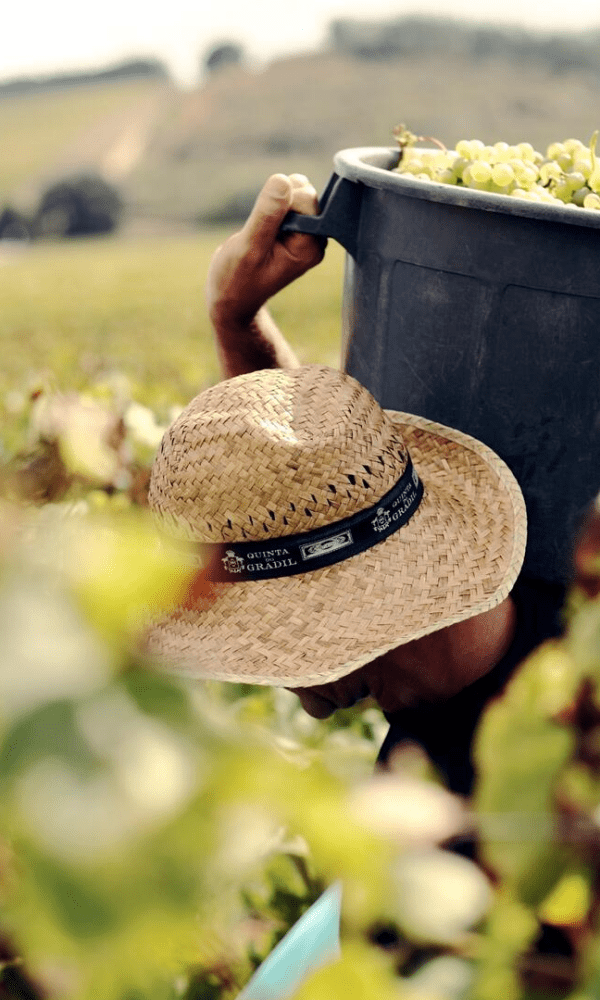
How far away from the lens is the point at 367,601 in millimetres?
1396

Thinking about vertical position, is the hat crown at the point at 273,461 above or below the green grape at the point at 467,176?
below

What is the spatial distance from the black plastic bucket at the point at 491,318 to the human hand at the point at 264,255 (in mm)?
40

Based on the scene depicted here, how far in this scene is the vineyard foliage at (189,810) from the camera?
0.33 meters

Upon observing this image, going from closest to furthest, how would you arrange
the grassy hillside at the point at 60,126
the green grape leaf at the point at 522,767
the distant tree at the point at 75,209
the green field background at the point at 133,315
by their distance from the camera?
the green grape leaf at the point at 522,767 < the green field background at the point at 133,315 < the distant tree at the point at 75,209 < the grassy hillside at the point at 60,126

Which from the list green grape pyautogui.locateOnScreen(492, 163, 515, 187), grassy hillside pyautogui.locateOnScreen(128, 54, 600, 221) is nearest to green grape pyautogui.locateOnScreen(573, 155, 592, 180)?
green grape pyautogui.locateOnScreen(492, 163, 515, 187)

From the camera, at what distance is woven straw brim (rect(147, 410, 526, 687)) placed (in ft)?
4.42

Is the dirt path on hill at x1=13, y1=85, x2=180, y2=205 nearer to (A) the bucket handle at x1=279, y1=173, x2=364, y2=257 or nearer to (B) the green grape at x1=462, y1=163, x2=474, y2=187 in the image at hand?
(A) the bucket handle at x1=279, y1=173, x2=364, y2=257

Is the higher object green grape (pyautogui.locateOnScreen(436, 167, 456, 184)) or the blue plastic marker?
green grape (pyautogui.locateOnScreen(436, 167, 456, 184))

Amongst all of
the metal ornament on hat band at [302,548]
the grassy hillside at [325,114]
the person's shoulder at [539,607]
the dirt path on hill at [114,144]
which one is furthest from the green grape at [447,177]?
the dirt path on hill at [114,144]

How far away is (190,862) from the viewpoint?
342 millimetres

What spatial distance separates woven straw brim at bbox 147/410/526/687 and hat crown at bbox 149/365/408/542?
3.5 inches

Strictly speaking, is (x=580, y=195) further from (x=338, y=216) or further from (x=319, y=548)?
(x=319, y=548)

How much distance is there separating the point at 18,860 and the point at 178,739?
68mm

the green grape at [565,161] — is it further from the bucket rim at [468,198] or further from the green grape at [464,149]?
the bucket rim at [468,198]
